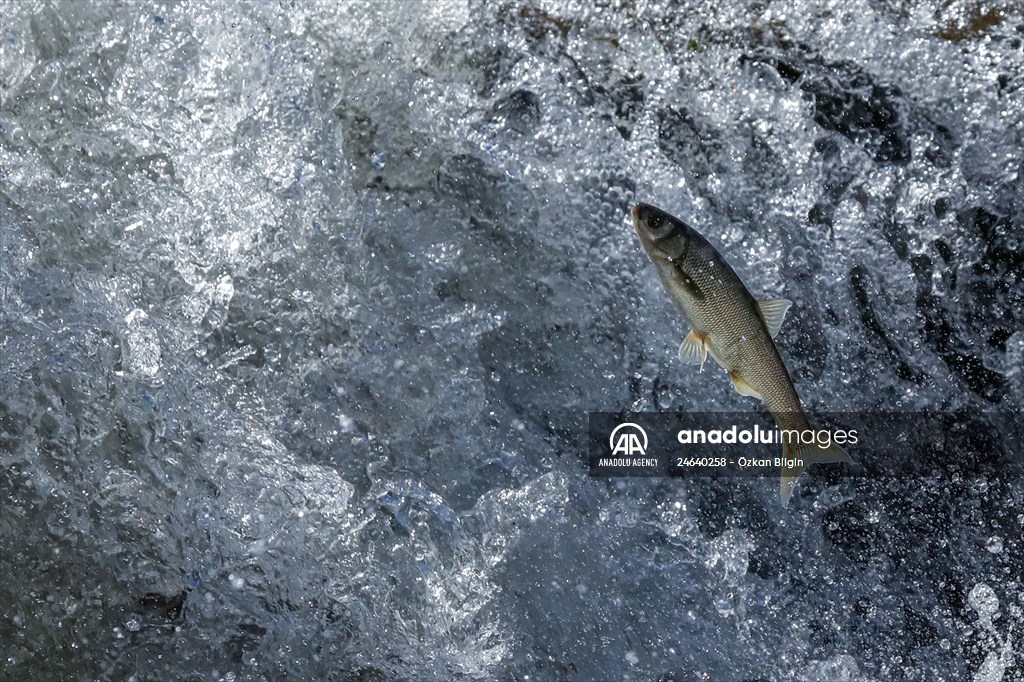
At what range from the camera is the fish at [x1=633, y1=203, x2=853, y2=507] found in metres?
2.44

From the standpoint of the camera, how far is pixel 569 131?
3281 millimetres

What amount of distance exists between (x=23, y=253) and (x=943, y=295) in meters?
2.89

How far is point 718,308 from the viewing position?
2451 mm

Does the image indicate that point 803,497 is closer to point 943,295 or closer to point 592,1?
point 943,295

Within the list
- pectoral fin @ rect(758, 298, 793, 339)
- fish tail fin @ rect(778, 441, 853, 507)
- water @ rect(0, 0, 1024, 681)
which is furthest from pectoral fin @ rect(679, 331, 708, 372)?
water @ rect(0, 0, 1024, 681)

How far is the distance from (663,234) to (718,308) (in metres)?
0.22

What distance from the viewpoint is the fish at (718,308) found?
7.99 feet

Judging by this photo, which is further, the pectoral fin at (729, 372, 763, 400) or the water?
the water

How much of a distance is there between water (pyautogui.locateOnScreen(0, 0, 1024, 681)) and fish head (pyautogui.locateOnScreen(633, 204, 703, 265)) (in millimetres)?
805

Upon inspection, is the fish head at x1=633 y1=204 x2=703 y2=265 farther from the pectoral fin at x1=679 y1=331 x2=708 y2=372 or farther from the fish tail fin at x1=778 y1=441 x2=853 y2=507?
A: the fish tail fin at x1=778 y1=441 x2=853 y2=507

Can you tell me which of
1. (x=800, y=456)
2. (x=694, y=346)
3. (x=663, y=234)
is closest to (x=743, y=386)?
(x=694, y=346)

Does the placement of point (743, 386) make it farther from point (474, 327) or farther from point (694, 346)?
point (474, 327)

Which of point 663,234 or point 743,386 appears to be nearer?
point 663,234

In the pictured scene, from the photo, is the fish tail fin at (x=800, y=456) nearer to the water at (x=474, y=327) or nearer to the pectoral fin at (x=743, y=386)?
the pectoral fin at (x=743, y=386)
